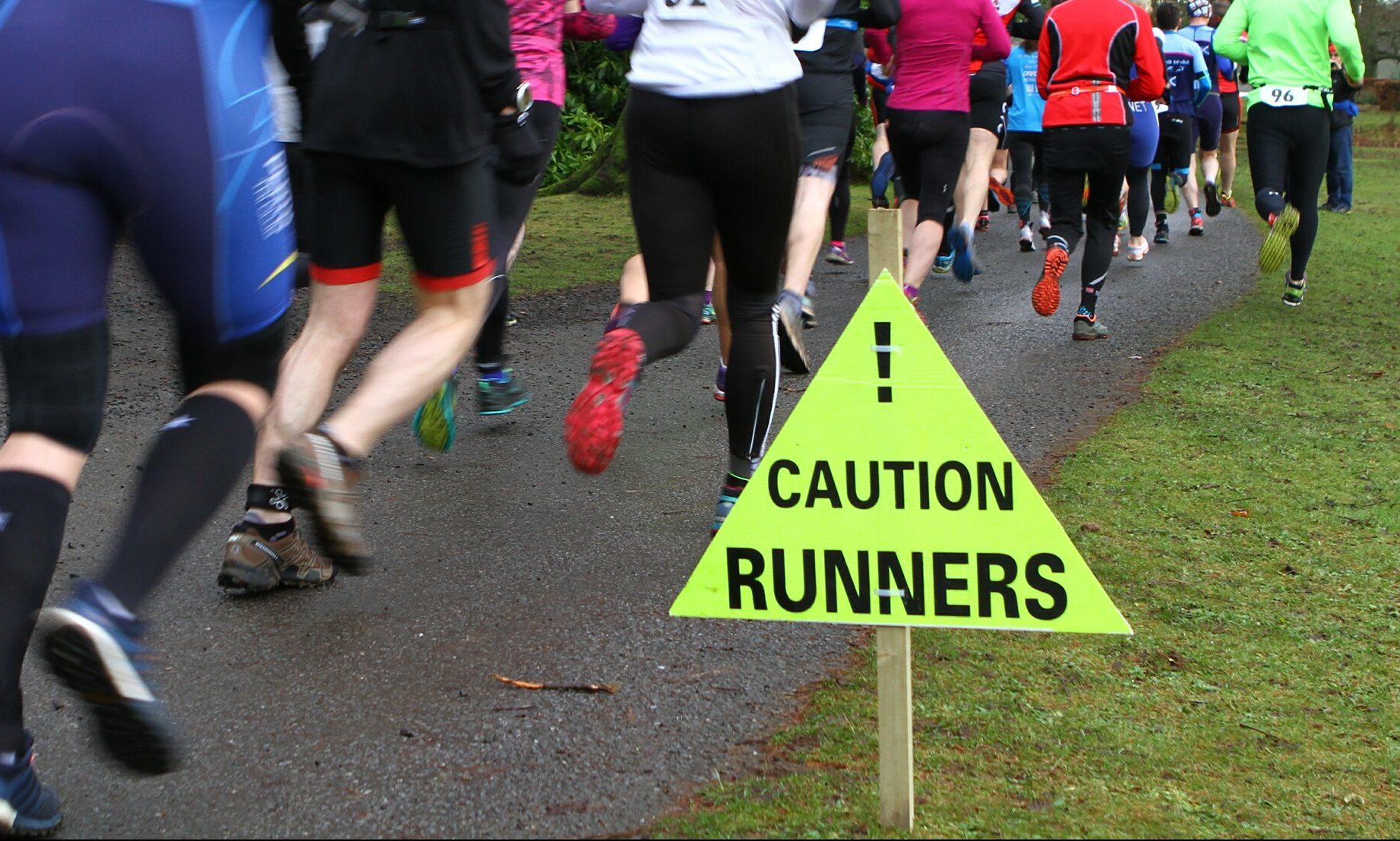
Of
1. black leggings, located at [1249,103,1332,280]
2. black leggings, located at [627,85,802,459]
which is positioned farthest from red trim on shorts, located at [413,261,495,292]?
black leggings, located at [1249,103,1332,280]

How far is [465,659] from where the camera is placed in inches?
134

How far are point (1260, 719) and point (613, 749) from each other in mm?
1498

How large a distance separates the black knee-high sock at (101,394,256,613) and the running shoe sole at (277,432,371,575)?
13 cm

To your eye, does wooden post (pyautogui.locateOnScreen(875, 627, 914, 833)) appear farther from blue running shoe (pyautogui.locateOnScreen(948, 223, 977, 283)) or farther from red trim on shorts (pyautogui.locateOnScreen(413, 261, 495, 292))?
blue running shoe (pyautogui.locateOnScreen(948, 223, 977, 283))

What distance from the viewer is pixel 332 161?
339cm

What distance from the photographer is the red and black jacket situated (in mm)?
8141

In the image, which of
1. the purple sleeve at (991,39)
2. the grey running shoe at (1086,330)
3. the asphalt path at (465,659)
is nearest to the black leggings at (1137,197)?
the grey running shoe at (1086,330)

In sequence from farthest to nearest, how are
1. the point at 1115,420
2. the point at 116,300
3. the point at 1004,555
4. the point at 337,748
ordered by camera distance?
the point at 116,300 < the point at 1115,420 < the point at 337,748 < the point at 1004,555

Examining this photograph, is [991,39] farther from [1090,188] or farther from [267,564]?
[267,564]

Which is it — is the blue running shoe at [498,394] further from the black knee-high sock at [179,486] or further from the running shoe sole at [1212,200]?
the running shoe sole at [1212,200]

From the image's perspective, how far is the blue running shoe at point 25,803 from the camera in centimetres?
239

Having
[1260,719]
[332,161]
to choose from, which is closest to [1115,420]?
[1260,719]

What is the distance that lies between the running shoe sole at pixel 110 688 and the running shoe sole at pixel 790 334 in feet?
9.04

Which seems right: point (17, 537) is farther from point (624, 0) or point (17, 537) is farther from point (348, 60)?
point (624, 0)
